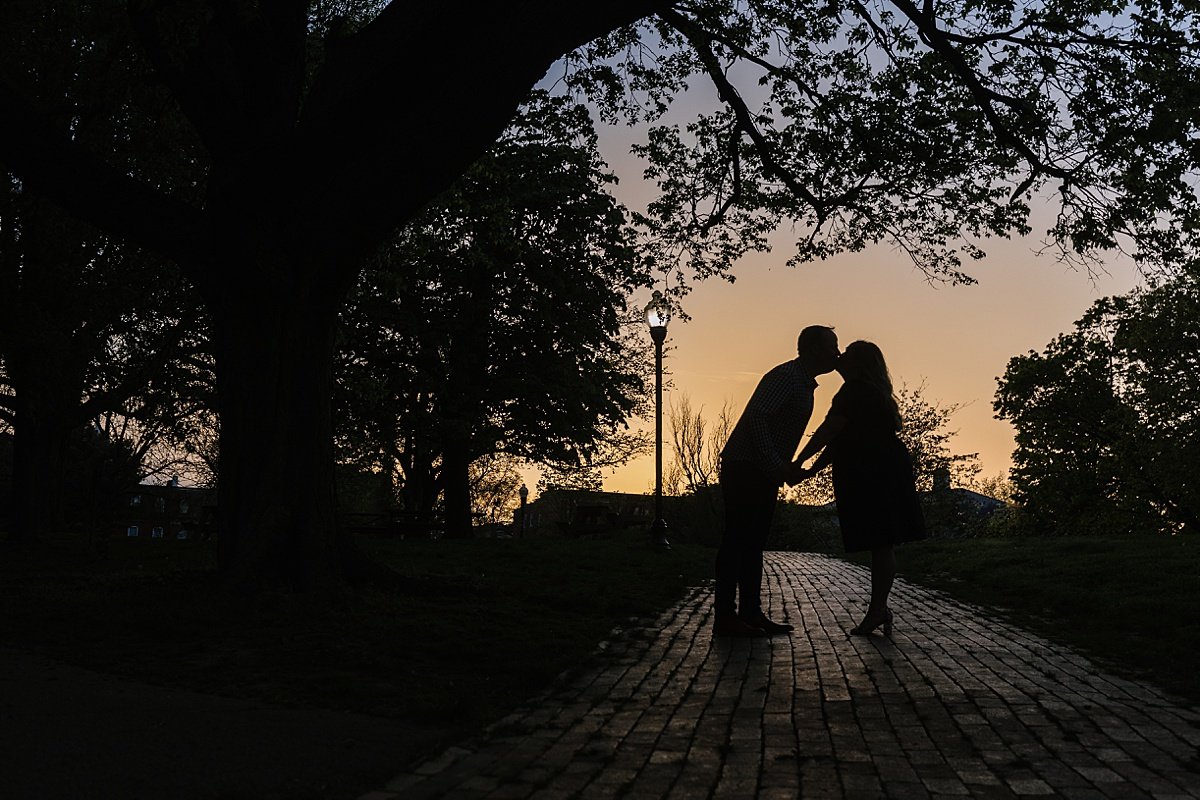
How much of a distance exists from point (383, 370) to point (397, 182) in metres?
18.6

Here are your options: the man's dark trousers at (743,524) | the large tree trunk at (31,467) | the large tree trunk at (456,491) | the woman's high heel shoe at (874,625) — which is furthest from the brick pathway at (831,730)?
the large tree trunk at (456,491)

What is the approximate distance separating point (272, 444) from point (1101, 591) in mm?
7819

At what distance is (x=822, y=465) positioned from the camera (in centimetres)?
758

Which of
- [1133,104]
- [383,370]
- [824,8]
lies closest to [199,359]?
[383,370]

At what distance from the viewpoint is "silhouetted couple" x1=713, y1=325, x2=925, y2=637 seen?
735 centimetres

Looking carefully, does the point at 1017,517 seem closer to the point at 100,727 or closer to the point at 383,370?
the point at 383,370

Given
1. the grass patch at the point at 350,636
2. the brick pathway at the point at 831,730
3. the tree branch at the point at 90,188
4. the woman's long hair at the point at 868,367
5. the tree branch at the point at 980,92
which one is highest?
the tree branch at the point at 980,92

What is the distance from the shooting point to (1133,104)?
1088 centimetres

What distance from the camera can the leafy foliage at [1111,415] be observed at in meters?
35.0

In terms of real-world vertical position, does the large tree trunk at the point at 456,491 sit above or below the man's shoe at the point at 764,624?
above

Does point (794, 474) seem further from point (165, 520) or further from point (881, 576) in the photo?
point (165, 520)

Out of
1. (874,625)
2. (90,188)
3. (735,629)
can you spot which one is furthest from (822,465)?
(90,188)

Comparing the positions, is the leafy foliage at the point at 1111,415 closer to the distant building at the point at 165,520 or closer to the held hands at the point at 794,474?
the distant building at the point at 165,520

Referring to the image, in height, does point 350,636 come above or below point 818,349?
below
